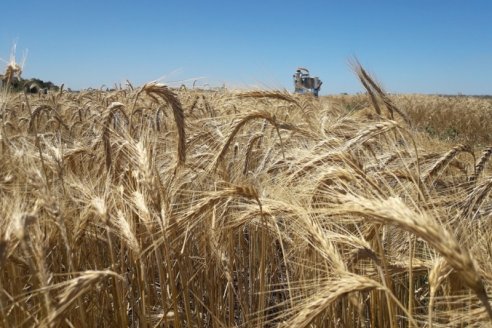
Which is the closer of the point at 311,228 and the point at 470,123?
the point at 311,228

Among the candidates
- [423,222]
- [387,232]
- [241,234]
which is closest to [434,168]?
[387,232]

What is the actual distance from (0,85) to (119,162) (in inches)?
33.4

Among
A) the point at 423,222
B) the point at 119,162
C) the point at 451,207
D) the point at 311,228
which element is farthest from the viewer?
the point at 119,162

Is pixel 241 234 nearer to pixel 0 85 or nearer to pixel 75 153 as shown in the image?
pixel 75 153

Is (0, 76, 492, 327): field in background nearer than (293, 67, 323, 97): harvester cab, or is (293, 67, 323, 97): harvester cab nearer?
(0, 76, 492, 327): field in background

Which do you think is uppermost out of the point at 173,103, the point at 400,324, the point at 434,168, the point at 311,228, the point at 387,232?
the point at 173,103

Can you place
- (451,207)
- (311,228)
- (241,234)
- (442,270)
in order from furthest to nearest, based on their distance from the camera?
(241,234), (451,207), (311,228), (442,270)

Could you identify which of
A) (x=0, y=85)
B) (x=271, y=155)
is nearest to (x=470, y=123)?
(x=271, y=155)

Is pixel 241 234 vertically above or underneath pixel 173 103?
underneath

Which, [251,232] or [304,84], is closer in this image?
[251,232]

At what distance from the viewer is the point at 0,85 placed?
2.46m

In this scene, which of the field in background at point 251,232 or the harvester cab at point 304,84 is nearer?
the field in background at point 251,232

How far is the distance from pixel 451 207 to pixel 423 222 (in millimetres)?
1057

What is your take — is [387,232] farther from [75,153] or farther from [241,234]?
[75,153]
